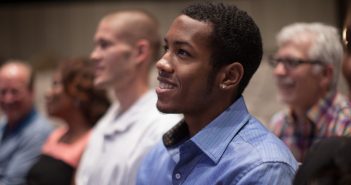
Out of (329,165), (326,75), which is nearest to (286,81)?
(326,75)

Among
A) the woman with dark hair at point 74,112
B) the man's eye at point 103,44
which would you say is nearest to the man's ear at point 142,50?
the man's eye at point 103,44

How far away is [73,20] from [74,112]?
83.9 inches

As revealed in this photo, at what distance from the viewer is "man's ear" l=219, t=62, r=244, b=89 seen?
4.97 ft

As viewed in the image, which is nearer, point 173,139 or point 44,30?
point 173,139

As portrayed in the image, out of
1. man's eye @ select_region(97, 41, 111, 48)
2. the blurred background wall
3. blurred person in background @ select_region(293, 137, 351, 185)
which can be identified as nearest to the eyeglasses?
man's eye @ select_region(97, 41, 111, 48)

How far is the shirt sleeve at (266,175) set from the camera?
137 centimetres

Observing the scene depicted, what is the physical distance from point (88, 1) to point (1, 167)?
2.02 metres

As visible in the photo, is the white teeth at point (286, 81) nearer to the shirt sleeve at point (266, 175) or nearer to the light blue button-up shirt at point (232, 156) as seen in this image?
the light blue button-up shirt at point (232, 156)

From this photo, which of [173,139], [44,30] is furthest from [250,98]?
[44,30]

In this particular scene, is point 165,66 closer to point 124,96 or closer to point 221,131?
point 221,131

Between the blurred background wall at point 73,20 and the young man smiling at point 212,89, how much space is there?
7.70 ft

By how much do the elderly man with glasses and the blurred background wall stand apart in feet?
4.98

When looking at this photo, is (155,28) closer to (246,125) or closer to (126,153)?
(126,153)

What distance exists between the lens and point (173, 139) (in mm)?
1663
